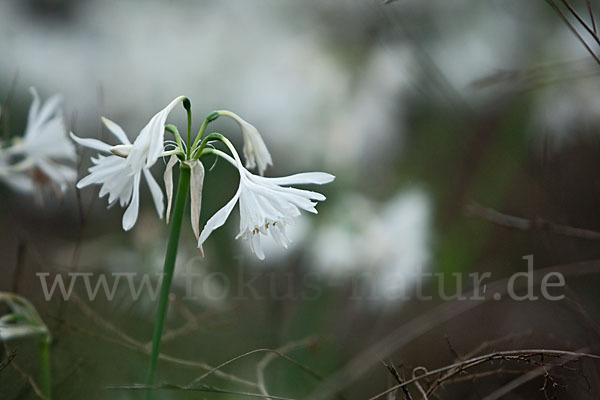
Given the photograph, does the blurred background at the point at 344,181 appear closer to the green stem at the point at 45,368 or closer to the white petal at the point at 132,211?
the green stem at the point at 45,368

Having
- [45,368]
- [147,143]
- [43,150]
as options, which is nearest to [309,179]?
[147,143]

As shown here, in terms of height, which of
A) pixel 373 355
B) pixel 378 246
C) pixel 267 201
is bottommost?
pixel 373 355

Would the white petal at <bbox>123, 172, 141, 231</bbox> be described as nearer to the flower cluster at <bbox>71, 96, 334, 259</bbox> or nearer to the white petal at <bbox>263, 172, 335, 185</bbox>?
the flower cluster at <bbox>71, 96, 334, 259</bbox>

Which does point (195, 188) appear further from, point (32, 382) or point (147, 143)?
point (32, 382)

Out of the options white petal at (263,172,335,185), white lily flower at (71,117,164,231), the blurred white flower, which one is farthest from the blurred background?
white petal at (263,172,335,185)

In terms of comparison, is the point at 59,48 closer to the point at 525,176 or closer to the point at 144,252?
the point at 144,252

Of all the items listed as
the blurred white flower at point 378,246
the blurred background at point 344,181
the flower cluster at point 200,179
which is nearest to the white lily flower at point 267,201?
the flower cluster at point 200,179
